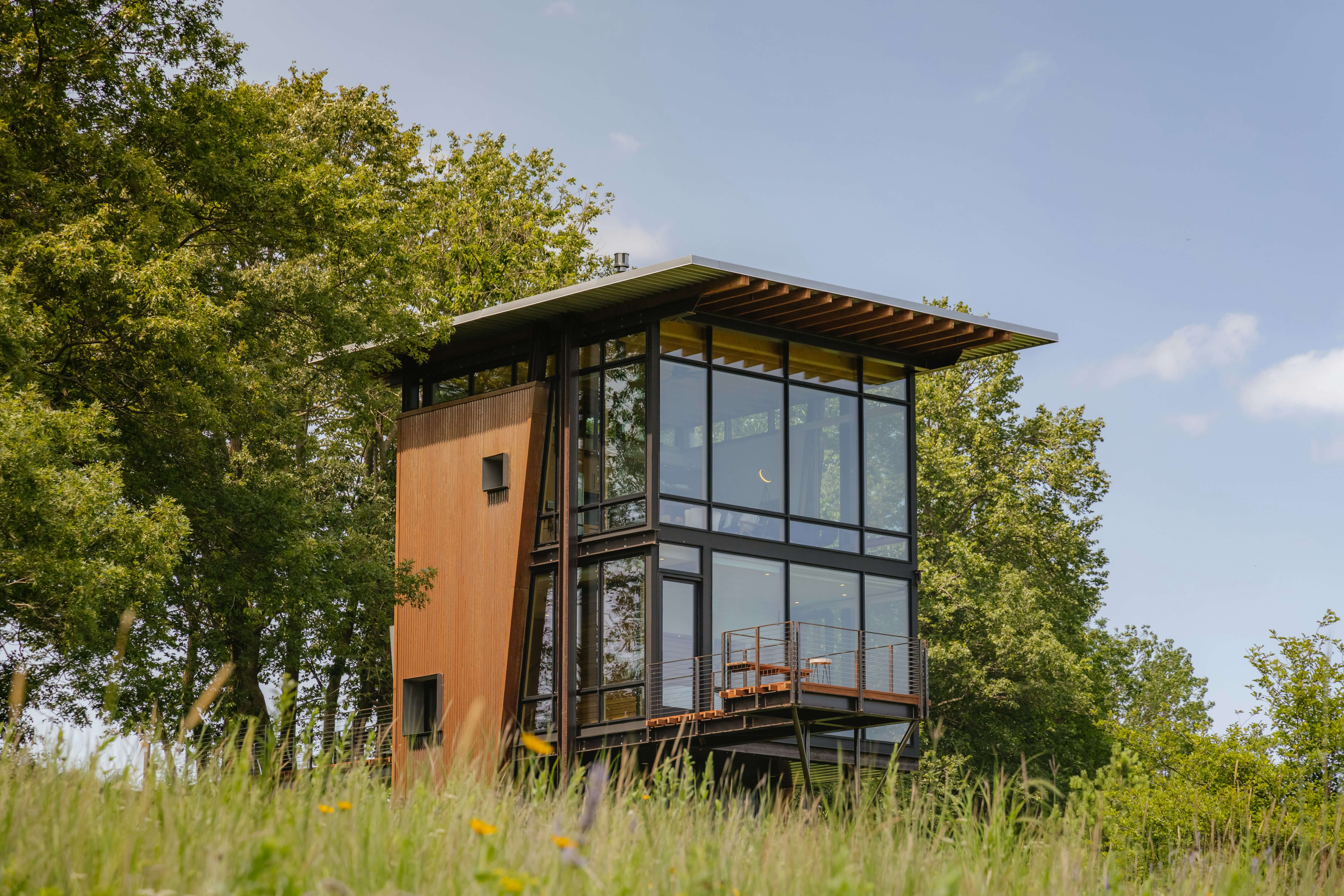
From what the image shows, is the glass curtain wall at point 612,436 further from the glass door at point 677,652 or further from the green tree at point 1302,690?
the green tree at point 1302,690

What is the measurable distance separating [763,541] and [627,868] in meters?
15.7

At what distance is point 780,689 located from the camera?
16.8 m

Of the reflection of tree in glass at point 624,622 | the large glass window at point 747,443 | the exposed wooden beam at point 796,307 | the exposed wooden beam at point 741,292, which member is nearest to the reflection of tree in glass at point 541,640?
the reflection of tree in glass at point 624,622

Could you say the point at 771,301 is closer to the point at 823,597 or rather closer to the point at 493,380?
the point at 823,597

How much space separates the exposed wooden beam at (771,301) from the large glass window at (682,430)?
987 millimetres

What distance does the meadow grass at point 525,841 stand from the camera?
3195mm

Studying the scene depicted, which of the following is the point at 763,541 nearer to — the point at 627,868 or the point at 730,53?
the point at 730,53

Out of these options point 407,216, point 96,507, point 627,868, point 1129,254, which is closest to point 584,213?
point 407,216

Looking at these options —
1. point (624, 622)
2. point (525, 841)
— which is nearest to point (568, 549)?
point (624, 622)

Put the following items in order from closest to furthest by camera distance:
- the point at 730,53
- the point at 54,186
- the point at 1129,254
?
the point at 54,186
the point at 730,53
the point at 1129,254

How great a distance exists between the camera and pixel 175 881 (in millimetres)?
3092

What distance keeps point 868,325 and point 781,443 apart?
2.09m

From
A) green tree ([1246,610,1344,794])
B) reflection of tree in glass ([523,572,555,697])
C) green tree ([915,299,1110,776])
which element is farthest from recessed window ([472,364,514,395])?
green tree ([1246,610,1344,794])

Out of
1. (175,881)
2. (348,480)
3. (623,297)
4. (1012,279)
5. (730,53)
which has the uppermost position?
(730,53)
